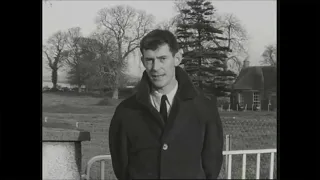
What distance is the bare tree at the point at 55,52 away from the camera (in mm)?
2061

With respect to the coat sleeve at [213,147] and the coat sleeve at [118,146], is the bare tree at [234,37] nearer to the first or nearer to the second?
the coat sleeve at [213,147]

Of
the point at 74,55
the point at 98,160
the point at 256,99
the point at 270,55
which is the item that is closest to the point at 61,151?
the point at 98,160

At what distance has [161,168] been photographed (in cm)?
191

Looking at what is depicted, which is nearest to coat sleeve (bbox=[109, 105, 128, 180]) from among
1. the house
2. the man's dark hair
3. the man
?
the man

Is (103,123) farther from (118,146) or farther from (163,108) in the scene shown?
(163,108)

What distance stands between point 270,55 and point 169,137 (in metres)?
0.70

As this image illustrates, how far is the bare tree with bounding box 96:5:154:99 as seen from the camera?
205 cm

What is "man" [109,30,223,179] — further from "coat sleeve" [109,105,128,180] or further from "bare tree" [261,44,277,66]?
"bare tree" [261,44,277,66]

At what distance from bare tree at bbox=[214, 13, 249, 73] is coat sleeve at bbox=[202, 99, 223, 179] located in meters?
0.28

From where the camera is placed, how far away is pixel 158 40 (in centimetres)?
199

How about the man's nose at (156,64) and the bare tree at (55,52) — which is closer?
the man's nose at (156,64)

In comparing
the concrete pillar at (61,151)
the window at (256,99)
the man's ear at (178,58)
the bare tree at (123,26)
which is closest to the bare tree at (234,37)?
the window at (256,99)
